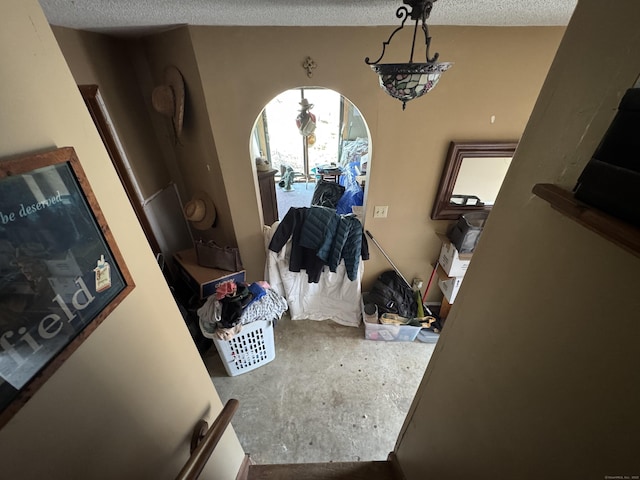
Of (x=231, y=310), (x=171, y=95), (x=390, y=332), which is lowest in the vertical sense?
(x=390, y=332)

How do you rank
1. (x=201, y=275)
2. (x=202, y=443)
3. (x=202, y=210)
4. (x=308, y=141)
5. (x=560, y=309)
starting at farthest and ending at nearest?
(x=308, y=141) → (x=202, y=210) → (x=201, y=275) → (x=202, y=443) → (x=560, y=309)

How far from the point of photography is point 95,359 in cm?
48

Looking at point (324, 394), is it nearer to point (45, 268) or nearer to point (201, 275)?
point (201, 275)

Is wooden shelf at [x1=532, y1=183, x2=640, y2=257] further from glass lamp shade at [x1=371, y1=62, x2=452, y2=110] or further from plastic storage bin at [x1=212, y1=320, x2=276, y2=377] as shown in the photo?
plastic storage bin at [x1=212, y1=320, x2=276, y2=377]

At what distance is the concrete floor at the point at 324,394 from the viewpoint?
157 centimetres

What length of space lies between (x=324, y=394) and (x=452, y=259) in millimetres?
1381

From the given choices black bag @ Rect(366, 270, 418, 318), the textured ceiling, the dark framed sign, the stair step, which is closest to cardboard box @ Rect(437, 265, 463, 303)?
black bag @ Rect(366, 270, 418, 318)

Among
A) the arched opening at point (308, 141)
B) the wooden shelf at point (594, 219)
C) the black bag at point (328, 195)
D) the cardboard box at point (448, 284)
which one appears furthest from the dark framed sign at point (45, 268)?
the arched opening at point (308, 141)

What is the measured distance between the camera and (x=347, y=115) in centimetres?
445

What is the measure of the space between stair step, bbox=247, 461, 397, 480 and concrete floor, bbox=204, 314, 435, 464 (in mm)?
254

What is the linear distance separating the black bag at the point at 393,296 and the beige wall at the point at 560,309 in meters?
1.49

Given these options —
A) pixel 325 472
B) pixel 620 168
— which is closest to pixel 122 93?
pixel 620 168

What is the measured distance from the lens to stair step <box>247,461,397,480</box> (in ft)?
4.05

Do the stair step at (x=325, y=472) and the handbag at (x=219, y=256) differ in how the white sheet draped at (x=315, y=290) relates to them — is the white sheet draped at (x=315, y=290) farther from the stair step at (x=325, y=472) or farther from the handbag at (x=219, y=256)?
the stair step at (x=325, y=472)
